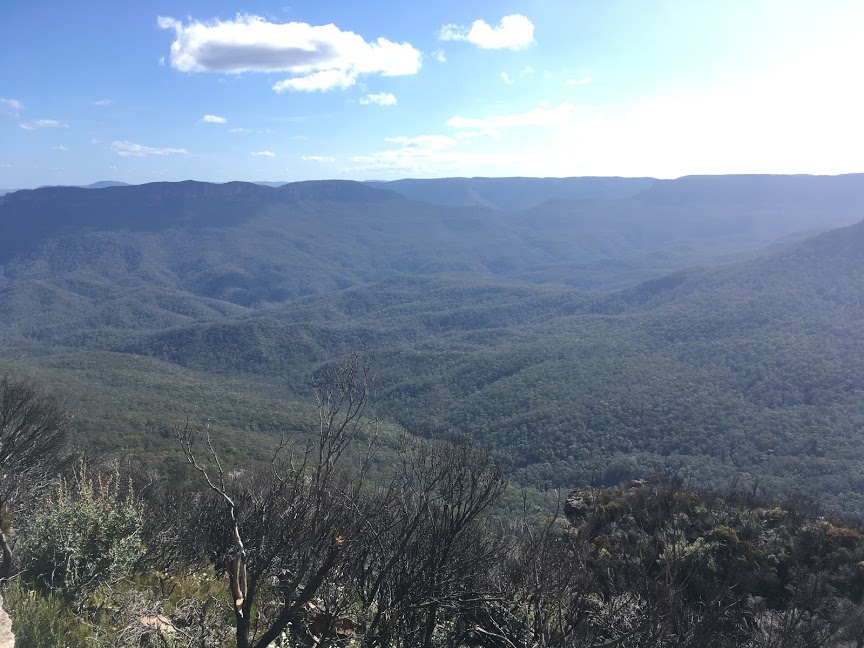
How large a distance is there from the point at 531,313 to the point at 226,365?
63.4 metres

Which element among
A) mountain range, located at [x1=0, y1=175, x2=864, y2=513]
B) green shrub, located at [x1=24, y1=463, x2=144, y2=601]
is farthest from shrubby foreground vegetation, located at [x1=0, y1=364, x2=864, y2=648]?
mountain range, located at [x1=0, y1=175, x2=864, y2=513]

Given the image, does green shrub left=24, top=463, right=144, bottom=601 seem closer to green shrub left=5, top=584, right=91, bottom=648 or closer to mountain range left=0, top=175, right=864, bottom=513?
green shrub left=5, top=584, right=91, bottom=648

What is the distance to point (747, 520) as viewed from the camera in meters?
15.8

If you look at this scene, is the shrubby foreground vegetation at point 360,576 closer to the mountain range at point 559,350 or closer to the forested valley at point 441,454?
the forested valley at point 441,454

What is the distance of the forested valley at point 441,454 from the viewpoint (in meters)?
6.03

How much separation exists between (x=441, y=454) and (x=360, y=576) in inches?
82.1

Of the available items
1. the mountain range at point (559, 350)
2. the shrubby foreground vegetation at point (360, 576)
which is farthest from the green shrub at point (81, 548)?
the mountain range at point (559, 350)

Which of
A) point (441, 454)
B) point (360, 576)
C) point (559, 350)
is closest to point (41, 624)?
point (360, 576)

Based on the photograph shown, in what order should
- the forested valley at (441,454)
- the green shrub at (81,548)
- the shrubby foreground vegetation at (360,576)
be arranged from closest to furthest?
the shrubby foreground vegetation at (360,576) → the forested valley at (441,454) → the green shrub at (81,548)

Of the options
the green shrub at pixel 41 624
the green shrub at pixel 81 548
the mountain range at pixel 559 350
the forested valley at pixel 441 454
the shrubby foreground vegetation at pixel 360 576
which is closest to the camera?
the shrubby foreground vegetation at pixel 360 576

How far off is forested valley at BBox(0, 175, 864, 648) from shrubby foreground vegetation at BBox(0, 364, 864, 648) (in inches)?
2.8

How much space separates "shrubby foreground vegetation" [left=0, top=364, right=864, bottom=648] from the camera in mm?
5238

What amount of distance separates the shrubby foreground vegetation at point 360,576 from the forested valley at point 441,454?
0.24ft

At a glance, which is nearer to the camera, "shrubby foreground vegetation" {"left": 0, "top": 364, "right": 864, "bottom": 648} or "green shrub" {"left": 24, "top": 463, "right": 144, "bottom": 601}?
"shrubby foreground vegetation" {"left": 0, "top": 364, "right": 864, "bottom": 648}
